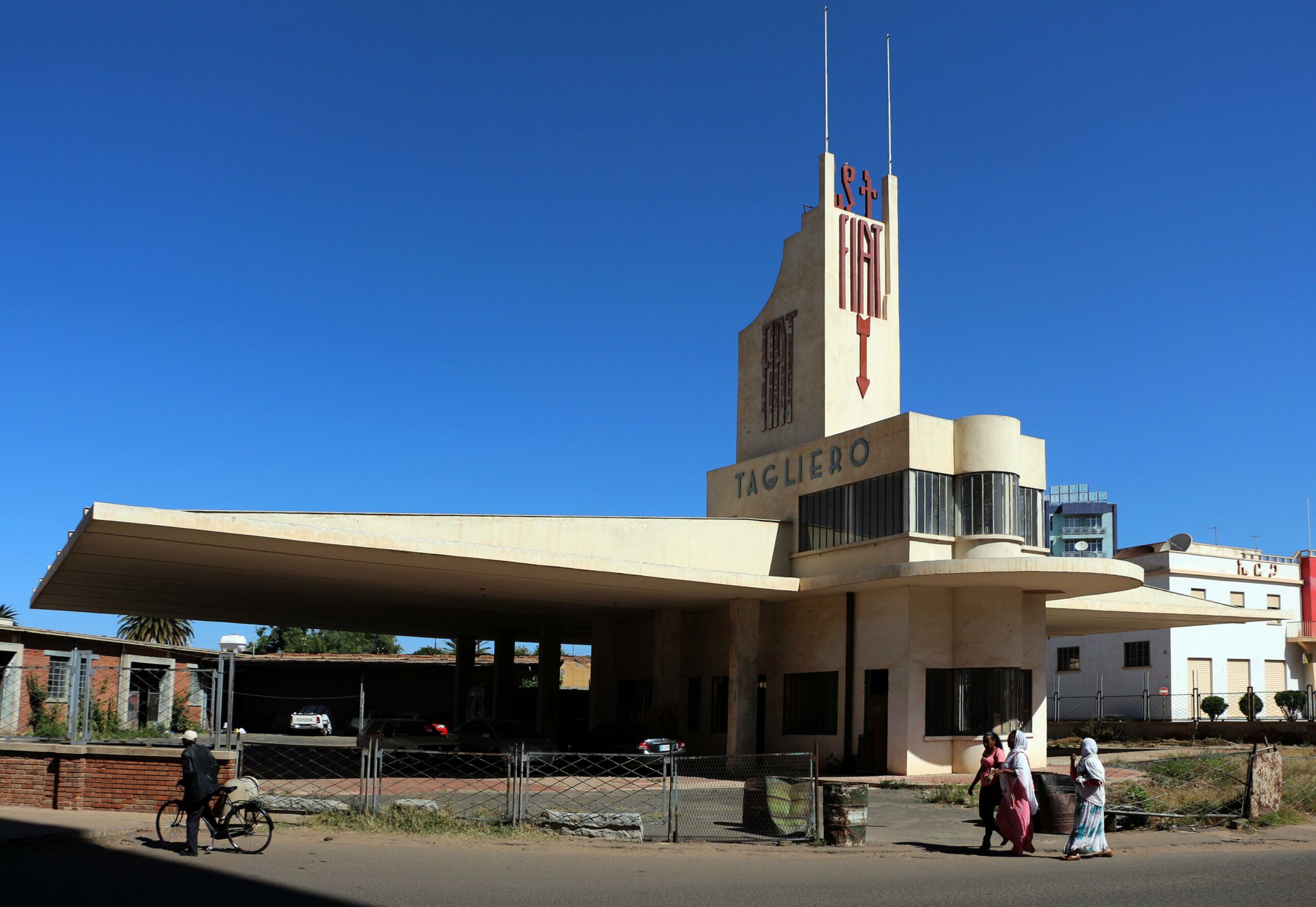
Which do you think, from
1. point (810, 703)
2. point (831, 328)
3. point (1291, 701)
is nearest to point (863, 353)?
point (831, 328)

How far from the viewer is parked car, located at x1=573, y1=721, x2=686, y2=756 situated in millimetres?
27828

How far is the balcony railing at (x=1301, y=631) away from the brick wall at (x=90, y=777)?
172ft

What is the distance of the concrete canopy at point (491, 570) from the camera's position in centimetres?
2425

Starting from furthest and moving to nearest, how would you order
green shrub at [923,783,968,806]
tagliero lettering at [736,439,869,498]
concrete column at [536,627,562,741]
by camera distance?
1. concrete column at [536,627,562,741]
2. tagliero lettering at [736,439,869,498]
3. green shrub at [923,783,968,806]

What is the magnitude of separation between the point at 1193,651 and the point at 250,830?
159 ft

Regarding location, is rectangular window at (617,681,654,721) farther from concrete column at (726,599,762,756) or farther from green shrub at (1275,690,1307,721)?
green shrub at (1275,690,1307,721)

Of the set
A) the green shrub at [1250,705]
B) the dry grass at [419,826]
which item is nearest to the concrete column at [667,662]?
the dry grass at [419,826]

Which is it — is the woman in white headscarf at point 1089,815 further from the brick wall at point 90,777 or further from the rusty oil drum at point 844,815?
the brick wall at point 90,777

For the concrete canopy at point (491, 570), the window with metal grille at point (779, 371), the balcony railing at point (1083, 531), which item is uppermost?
the window with metal grille at point (779, 371)

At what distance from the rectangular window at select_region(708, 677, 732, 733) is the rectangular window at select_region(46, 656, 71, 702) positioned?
16.2 m

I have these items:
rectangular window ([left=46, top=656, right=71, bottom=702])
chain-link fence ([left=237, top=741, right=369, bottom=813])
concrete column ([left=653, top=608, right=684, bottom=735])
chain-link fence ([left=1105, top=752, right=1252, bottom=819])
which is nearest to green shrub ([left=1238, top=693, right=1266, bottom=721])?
chain-link fence ([left=1105, top=752, right=1252, bottom=819])

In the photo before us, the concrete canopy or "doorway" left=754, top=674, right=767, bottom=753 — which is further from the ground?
the concrete canopy

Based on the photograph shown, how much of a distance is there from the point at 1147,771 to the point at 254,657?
46708 millimetres

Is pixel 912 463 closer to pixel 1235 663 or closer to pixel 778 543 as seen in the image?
pixel 778 543
